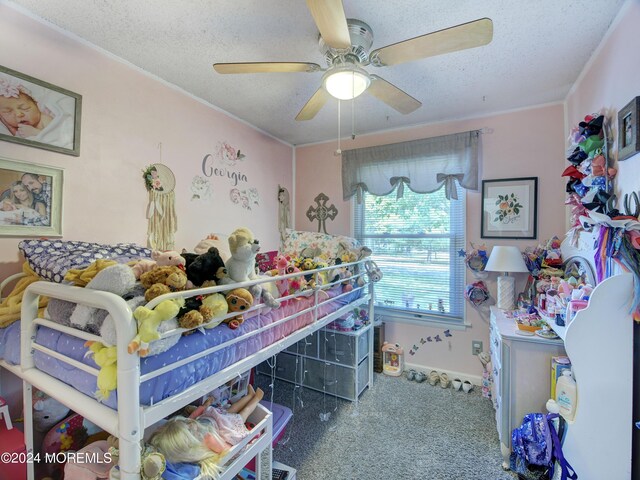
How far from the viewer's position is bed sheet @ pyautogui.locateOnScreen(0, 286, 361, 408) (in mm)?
904

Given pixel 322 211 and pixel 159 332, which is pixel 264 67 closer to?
pixel 159 332

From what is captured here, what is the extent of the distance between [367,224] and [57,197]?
247 cm

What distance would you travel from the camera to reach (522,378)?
169cm

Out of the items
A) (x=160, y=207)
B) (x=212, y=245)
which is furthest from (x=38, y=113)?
(x=212, y=245)

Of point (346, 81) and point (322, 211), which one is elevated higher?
point (346, 81)

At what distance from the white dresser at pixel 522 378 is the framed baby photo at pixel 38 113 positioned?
2.75 m

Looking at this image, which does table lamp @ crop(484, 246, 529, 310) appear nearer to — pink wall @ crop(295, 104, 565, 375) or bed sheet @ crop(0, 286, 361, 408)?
pink wall @ crop(295, 104, 565, 375)

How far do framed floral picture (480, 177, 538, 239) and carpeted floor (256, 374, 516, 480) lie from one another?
4.62ft

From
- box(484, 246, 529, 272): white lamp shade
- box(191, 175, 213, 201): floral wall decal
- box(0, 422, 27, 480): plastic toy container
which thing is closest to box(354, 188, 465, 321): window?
box(484, 246, 529, 272): white lamp shade

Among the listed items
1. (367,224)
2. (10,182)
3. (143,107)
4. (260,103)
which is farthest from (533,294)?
(10,182)

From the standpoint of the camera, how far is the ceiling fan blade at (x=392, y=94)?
1.52m

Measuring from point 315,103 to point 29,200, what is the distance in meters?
1.59

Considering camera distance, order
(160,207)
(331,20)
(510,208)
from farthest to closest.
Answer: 1. (510,208)
2. (160,207)
3. (331,20)

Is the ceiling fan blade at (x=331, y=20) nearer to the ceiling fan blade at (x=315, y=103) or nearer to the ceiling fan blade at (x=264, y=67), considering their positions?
the ceiling fan blade at (x=264, y=67)
